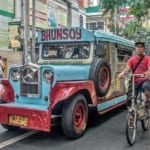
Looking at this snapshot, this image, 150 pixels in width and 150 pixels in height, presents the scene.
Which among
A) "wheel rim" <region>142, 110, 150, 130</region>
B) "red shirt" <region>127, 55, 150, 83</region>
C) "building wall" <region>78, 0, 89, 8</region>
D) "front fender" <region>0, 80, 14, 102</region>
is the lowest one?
"wheel rim" <region>142, 110, 150, 130</region>

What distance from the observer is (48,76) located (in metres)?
7.54

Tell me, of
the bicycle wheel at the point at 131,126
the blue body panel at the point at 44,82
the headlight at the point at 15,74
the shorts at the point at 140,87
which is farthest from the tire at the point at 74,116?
the headlight at the point at 15,74

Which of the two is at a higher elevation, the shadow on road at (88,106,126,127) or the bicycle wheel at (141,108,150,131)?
the bicycle wheel at (141,108,150,131)

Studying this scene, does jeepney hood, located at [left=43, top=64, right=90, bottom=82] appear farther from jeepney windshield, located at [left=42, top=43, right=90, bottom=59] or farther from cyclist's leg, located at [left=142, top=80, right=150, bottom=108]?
Answer: cyclist's leg, located at [left=142, top=80, right=150, bottom=108]

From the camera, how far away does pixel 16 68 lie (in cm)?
804

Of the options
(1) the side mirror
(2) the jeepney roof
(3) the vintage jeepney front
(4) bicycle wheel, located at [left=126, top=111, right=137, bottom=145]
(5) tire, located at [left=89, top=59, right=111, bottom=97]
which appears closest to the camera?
(4) bicycle wheel, located at [left=126, top=111, right=137, bottom=145]

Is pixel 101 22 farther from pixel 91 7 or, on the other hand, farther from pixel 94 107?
pixel 94 107

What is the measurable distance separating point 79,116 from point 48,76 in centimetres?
109

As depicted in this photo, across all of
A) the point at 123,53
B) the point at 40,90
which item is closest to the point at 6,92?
the point at 40,90

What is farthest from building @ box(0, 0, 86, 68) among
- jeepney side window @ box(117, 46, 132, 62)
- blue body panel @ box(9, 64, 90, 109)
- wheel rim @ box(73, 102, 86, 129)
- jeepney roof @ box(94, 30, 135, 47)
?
wheel rim @ box(73, 102, 86, 129)

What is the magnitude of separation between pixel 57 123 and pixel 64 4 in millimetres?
23541

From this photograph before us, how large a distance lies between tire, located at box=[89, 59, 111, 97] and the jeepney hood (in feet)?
0.47

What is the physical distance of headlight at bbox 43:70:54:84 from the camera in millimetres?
7455

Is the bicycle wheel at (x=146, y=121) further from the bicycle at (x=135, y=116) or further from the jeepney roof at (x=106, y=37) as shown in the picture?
the jeepney roof at (x=106, y=37)
